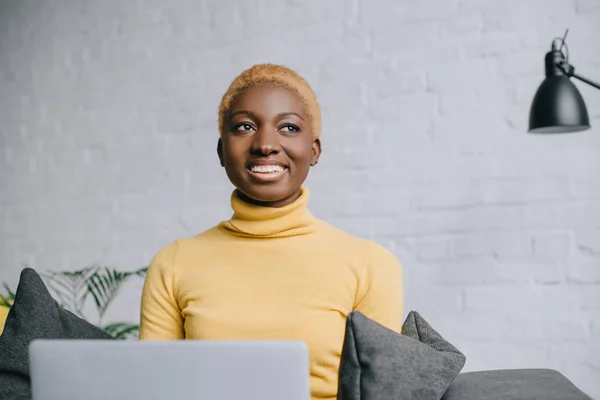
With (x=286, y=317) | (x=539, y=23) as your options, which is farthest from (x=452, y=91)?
(x=286, y=317)

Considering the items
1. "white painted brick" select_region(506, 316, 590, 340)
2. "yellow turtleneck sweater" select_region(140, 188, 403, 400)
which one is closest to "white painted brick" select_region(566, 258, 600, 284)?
"white painted brick" select_region(506, 316, 590, 340)

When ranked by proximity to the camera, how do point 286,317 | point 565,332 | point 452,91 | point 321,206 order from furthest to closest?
point 321,206 < point 452,91 < point 565,332 < point 286,317

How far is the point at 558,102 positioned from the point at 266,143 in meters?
0.80

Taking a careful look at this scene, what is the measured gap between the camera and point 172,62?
285cm

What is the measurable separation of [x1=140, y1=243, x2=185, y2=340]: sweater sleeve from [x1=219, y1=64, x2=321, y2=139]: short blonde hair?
287mm

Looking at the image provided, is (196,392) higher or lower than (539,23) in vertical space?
lower

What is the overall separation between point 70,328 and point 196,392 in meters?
0.87

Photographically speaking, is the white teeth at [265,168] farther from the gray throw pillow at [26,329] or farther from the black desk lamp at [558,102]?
the black desk lamp at [558,102]

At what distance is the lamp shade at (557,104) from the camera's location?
1865 millimetres

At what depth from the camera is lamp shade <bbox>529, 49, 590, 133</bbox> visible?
1.87 metres

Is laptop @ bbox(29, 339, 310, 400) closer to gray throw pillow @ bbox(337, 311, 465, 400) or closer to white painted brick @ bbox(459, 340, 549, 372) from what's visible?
gray throw pillow @ bbox(337, 311, 465, 400)

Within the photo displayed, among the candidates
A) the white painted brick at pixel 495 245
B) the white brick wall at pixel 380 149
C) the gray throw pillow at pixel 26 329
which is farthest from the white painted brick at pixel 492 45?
the gray throw pillow at pixel 26 329

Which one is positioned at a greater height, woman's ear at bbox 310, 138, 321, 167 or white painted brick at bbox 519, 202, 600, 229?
woman's ear at bbox 310, 138, 321, 167

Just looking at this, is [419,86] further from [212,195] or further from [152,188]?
[152,188]
